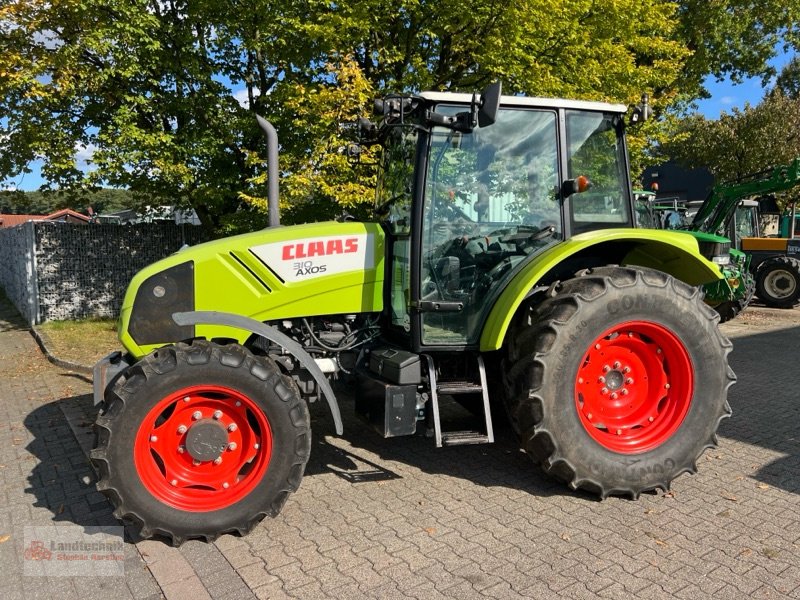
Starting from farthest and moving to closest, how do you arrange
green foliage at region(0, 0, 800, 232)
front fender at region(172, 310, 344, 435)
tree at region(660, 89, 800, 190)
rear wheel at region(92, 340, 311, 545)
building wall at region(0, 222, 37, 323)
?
tree at region(660, 89, 800, 190) → building wall at region(0, 222, 37, 323) → green foliage at region(0, 0, 800, 232) → front fender at region(172, 310, 344, 435) → rear wheel at region(92, 340, 311, 545)

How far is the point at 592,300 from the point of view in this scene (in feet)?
12.0

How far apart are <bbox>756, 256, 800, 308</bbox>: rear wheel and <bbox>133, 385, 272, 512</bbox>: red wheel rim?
13.2 meters

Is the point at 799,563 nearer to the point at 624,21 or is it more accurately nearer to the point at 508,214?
the point at 508,214

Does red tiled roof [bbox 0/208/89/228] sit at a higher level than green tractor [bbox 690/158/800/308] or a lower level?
higher

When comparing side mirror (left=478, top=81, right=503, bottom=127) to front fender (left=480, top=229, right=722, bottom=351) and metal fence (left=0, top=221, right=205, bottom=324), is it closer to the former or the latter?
front fender (left=480, top=229, right=722, bottom=351)

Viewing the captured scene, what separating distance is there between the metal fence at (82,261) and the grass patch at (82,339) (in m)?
0.44

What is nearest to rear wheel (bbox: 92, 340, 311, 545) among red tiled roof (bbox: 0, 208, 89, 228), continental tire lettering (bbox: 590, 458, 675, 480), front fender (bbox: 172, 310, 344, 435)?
front fender (bbox: 172, 310, 344, 435)

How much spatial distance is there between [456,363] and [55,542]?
2538mm

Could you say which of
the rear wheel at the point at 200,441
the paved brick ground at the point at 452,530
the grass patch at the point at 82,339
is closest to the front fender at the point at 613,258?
the paved brick ground at the point at 452,530

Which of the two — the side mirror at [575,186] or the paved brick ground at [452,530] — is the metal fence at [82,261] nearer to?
the paved brick ground at [452,530]

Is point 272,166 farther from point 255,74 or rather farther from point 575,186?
point 255,74

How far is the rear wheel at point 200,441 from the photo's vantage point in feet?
10.4

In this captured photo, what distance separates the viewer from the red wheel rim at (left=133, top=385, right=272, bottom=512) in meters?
3.29

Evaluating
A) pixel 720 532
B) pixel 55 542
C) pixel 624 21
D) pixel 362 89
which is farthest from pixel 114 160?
pixel 720 532
